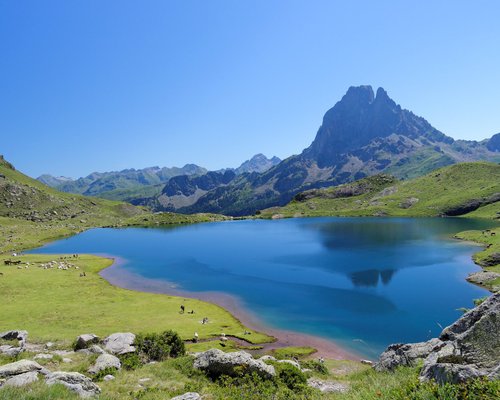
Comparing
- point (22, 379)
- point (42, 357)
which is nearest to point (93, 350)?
point (42, 357)

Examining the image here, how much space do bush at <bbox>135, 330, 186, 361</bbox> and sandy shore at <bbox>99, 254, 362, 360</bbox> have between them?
16501mm

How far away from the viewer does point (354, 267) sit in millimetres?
99438

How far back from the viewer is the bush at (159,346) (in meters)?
33.9

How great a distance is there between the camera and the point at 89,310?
2372 inches

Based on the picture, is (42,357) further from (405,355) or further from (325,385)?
(405,355)

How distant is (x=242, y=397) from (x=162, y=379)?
9.04 meters

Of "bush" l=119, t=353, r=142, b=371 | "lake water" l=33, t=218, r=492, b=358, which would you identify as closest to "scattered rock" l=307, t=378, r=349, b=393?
"bush" l=119, t=353, r=142, b=371

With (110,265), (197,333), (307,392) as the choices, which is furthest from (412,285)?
(110,265)

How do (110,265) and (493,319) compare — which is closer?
(493,319)

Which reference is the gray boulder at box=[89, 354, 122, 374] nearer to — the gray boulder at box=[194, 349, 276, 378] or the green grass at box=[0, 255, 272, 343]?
the gray boulder at box=[194, 349, 276, 378]

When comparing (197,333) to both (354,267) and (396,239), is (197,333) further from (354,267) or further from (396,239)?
(396,239)

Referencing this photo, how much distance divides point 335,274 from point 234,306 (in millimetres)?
35084

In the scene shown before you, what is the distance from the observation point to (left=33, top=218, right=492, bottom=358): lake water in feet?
190

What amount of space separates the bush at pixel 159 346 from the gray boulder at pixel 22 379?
13.7 metres
